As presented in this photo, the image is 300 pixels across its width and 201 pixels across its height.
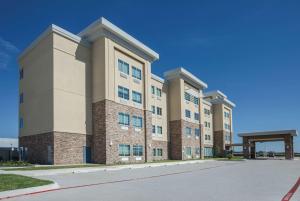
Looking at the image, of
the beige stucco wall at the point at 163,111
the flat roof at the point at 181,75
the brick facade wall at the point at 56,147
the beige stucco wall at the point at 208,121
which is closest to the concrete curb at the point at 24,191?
the brick facade wall at the point at 56,147

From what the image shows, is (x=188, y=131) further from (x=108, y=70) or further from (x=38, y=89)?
(x=38, y=89)

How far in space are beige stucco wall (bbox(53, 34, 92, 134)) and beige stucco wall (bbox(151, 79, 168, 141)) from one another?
43.7 feet

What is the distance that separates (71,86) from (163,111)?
18.7m

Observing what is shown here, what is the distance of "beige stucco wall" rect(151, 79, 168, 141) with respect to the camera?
4409 cm

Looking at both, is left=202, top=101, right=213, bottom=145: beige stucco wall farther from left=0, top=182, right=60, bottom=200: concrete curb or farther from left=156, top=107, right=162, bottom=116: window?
left=0, top=182, right=60, bottom=200: concrete curb

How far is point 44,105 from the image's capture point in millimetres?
29984

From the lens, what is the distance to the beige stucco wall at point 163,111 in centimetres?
4409

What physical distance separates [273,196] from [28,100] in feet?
92.2

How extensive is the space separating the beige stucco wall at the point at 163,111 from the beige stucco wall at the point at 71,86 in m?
13.3

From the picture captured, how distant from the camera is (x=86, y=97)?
106 feet

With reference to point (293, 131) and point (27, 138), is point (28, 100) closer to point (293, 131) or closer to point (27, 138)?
point (27, 138)

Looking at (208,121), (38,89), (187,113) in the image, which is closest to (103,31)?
(38,89)

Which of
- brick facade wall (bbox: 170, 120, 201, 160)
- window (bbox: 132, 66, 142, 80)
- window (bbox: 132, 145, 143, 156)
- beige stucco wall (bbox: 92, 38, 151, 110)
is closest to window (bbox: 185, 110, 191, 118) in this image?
brick facade wall (bbox: 170, 120, 201, 160)

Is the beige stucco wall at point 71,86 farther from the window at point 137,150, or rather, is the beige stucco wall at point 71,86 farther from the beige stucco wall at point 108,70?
the window at point 137,150
